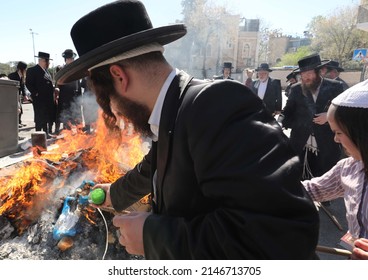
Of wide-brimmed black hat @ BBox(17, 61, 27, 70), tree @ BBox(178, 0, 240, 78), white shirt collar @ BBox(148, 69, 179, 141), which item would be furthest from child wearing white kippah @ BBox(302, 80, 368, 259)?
tree @ BBox(178, 0, 240, 78)

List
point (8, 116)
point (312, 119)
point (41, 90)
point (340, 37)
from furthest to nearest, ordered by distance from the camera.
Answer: point (340, 37), point (41, 90), point (8, 116), point (312, 119)

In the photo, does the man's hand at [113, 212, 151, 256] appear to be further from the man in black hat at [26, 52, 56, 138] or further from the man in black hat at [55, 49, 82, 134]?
the man in black hat at [55, 49, 82, 134]

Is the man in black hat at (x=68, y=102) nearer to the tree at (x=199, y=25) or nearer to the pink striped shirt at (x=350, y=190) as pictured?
the pink striped shirt at (x=350, y=190)

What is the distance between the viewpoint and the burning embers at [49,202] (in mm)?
2877

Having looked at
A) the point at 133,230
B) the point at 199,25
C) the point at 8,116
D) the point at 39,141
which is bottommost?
the point at 39,141

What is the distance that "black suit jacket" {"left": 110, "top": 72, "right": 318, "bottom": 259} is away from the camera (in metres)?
0.89

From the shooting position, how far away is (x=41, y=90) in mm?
7527

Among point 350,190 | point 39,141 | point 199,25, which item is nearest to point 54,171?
point 39,141

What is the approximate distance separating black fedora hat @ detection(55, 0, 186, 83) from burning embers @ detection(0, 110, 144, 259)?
145 cm

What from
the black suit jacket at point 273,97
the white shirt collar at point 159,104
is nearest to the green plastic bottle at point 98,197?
the white shirt collar at point 159,104

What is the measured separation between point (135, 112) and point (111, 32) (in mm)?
371

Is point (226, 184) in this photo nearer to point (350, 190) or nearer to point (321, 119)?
point (350, 190)

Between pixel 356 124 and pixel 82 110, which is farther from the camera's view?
pixel 82 110

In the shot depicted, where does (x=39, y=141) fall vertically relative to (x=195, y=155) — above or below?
below
